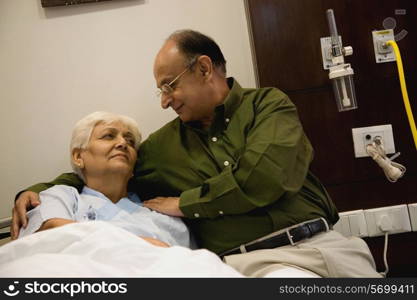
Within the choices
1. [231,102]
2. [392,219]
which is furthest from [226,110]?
[392,219]

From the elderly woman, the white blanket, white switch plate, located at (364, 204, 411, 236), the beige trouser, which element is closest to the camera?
the white blanket

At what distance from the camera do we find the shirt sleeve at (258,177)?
1.15m

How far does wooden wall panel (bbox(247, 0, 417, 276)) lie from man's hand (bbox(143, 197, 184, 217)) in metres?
0.65

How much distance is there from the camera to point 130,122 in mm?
1455

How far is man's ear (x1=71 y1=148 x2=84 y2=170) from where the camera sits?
54.1 inches

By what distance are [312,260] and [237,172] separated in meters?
0.35

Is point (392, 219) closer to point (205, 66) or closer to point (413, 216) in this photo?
point (413, 216)

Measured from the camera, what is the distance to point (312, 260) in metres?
1.12

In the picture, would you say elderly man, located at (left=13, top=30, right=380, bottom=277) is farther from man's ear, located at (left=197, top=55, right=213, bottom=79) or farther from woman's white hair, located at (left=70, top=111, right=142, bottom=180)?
woman's white hair, located at (left=70, top=111, right=142, bottom=180)

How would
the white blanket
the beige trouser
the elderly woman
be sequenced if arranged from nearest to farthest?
the white blanket, the beige trouser, the elderly woman

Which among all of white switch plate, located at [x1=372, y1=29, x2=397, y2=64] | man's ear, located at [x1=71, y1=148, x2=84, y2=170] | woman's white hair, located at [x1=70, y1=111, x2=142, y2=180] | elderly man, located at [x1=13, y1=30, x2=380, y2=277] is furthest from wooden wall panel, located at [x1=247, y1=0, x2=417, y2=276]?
man's ear, located at [x1=71, y1=148, x2=84, y2=170]

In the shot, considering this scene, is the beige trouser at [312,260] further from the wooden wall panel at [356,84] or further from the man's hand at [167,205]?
the wooden wall panel at [356,84]

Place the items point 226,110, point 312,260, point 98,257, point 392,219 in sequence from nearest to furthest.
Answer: point 98,257
point 312,260
point 226,110
point 392,219

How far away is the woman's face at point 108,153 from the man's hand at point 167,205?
0.51 ft
